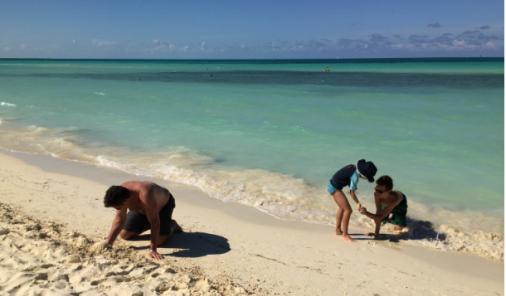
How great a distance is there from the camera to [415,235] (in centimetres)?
609

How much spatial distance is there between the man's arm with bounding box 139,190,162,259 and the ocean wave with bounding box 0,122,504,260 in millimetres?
2344

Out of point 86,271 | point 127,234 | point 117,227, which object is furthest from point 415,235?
point 86,271

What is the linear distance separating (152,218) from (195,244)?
72 cm

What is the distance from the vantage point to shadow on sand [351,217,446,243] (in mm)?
5902

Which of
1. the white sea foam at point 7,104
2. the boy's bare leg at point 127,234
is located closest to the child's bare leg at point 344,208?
the boy's bare leg at point 127,234


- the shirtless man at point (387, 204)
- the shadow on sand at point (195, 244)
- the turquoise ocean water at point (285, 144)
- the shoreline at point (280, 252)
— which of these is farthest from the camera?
the turquoise ocean water at point (285, 144)

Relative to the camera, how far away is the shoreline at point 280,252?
14.9 feet

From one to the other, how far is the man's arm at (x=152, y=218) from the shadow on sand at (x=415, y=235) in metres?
2.52

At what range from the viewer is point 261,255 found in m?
5.09

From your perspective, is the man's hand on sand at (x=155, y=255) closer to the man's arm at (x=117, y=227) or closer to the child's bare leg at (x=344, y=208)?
the man's arm at (x=117, y=227)

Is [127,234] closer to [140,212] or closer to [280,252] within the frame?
[140,212]

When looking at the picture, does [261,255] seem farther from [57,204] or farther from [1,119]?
[1,119]

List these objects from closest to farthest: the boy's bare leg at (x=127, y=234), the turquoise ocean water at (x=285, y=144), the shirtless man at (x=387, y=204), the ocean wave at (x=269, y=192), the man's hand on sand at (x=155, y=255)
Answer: the man's hand on sand at (x=155, y=255)
the boy's bare leg at (x=127, y=234)
the shirtless man at (x=387, y=204)
the ocean wave at (x=269, y=192)
the turquoise ocean water at (x=285, y=144)

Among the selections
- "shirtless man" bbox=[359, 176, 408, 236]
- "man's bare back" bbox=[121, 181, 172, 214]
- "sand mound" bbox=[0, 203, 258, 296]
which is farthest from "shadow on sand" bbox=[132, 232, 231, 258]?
"shirtless man" bbox=[359, 176, 408, 236]
